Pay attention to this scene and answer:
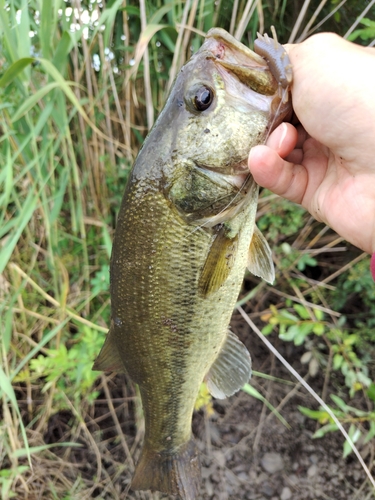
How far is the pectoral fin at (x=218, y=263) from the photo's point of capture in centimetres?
117

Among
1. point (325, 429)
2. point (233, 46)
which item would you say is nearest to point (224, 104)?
point (233, 46)

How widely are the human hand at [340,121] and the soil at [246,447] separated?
131 centimetres

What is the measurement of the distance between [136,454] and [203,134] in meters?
1.98

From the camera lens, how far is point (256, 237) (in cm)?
133

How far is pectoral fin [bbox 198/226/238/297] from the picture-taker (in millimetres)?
1175

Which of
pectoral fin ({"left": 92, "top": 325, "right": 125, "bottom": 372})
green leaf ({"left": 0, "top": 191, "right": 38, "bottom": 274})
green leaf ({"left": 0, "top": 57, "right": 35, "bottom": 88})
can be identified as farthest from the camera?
green leaf ({"left": 0, "top": 191, "right": 38, "bottom": 274})

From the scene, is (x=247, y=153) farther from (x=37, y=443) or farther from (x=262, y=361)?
(x=37, y=443)

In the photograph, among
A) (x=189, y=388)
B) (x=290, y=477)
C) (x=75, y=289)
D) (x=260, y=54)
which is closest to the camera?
(x=260, y=54)

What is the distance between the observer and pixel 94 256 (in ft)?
7.39

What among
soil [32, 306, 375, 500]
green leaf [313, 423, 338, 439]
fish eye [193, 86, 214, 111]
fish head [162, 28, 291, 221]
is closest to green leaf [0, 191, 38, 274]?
fish head [162, 28, 291, 221]

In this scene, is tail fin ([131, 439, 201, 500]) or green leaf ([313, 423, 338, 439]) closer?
tail fin ([131, 439, 201, 500])

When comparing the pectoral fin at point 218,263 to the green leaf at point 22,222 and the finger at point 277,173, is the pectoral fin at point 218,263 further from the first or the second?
the green leaf at point 22,222

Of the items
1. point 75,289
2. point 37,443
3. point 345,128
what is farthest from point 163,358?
point 37,443

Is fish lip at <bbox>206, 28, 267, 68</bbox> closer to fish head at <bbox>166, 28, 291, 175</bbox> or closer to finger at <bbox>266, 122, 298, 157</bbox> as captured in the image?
fish head at <bbox>166, 28, 291, 175</bbox>
